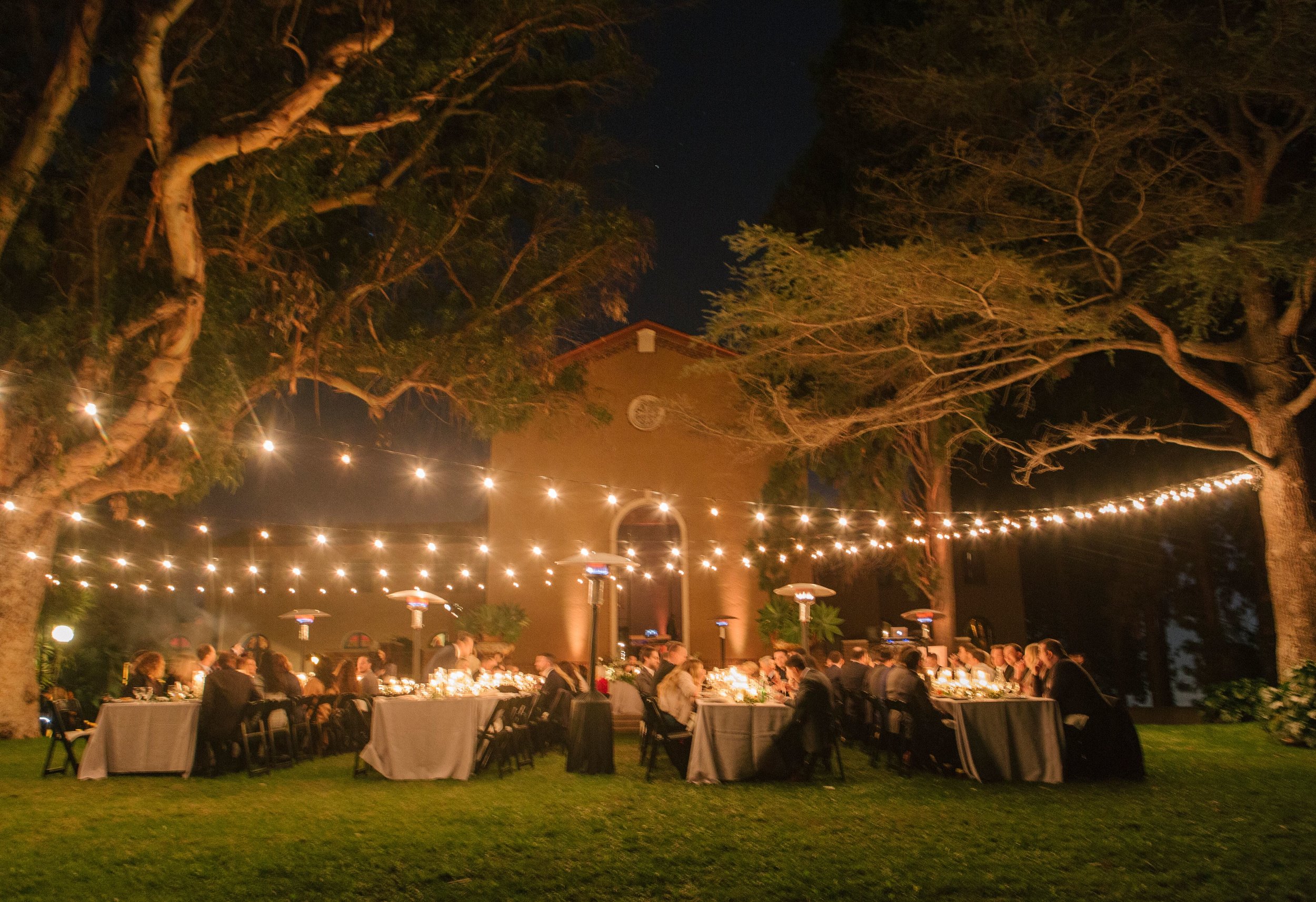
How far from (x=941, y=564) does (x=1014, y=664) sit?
6.21 meters

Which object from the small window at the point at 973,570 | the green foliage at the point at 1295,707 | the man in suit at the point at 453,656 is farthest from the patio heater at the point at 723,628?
the green foliage at the point at 1295,707

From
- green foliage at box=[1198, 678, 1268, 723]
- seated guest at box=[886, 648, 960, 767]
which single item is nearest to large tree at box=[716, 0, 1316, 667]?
green foliage at box=[1198, 678, 1268, 723]

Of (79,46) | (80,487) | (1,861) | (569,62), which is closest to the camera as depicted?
(1,861)

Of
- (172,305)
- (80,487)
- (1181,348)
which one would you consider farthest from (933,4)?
(80,487)

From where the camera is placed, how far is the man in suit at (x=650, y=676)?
10.1 m

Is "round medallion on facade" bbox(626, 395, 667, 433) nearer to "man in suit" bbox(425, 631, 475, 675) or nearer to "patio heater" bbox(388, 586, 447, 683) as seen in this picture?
"patio heater" bbox(388, 586, 447, 683)

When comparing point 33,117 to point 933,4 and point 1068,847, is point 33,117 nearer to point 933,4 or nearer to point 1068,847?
point 933,4

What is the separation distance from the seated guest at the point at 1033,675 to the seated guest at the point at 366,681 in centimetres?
683

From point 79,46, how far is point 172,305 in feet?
9.76

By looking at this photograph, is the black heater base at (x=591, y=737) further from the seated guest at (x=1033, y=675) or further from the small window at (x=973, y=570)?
the small window at (x=973, y=570)

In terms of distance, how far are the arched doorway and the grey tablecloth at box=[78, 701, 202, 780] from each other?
10.7 meters

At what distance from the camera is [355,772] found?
7.76 m

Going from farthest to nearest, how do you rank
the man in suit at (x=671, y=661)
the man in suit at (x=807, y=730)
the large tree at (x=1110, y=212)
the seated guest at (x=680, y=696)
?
the man in suit at (x=671, y=661)
the large tree at (x=1110, y=212)
the seated guest at (x=680, y=696)
the man in suit at (x=807, y=730)

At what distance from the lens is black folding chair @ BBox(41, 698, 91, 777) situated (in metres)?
7.31
